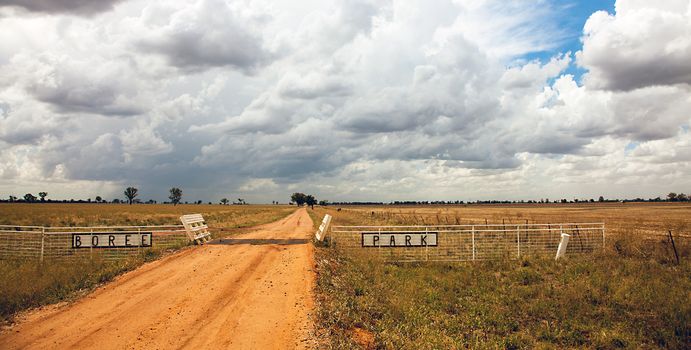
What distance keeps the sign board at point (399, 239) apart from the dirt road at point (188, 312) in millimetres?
5193

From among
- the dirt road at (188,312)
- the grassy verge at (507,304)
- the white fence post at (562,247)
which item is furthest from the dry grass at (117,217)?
the white fence post at (562,247)

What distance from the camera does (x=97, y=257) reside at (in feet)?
56.9

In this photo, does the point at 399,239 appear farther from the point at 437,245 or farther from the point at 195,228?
the point at 195,228

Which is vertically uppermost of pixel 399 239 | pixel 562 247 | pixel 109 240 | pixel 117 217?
pixel 109 240

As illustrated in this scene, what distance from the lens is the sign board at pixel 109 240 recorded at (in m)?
17.9

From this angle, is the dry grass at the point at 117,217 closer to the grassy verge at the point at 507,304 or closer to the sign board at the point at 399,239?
the sign board at the point at 399,239


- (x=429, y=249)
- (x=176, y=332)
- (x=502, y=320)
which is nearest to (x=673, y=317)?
(x=502, y=320)

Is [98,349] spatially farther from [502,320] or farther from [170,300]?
[502,320]

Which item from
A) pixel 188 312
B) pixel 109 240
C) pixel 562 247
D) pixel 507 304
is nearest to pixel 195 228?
pixel 109 240

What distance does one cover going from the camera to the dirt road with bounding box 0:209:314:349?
8.19 meters

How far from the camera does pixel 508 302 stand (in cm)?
1358

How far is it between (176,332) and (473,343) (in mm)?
7001

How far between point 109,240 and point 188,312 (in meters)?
10.5

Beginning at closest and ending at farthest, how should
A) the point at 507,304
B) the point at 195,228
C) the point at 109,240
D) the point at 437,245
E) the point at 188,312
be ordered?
1. the point at 188,312
2. the point at 507,304
3. the point at 109,240
4. the point at 437,245
5. the point at 195,228
